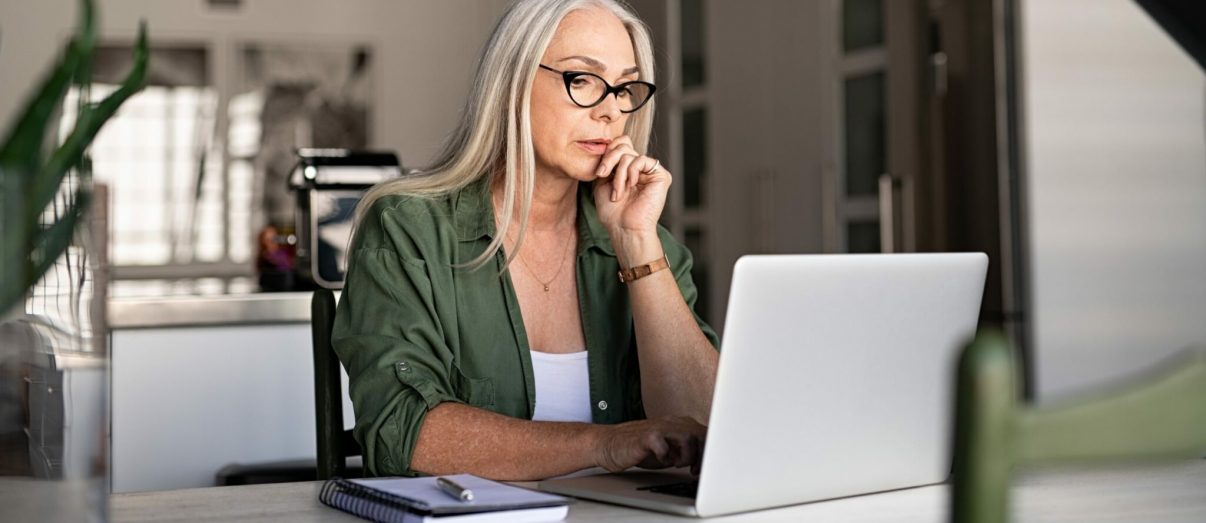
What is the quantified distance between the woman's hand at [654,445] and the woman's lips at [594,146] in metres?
0.50

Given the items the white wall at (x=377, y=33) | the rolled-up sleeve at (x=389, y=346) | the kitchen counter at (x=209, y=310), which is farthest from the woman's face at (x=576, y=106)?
the white wall at (x=377, y=33)

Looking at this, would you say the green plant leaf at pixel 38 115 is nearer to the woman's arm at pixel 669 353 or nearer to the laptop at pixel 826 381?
the laptop at pixel 826 381

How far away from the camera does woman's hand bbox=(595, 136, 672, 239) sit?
169cm

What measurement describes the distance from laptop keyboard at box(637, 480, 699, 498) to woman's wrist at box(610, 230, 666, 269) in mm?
530

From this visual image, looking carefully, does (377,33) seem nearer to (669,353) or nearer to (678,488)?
(669,353)

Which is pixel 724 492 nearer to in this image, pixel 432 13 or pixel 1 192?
pixel 1 192

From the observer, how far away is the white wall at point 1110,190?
2682 mm

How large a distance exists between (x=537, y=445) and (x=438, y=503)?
332 millimetres

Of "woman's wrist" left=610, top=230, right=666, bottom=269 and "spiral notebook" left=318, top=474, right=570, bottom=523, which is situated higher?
"woman's wrist" left=610, top=230, right=666, bottom=269

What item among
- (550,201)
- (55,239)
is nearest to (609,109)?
(550,201)

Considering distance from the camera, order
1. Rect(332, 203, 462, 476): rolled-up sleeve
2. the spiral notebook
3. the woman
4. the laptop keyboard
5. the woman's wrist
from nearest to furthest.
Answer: the spiral notebook
the laptop keyboard
Rect(332, 203, 462, 476): rolled-up sleeve
the woman
the woman's wrist

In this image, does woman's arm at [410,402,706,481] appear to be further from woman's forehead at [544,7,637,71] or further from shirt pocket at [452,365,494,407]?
woman's forehead at [544,7,637,71]

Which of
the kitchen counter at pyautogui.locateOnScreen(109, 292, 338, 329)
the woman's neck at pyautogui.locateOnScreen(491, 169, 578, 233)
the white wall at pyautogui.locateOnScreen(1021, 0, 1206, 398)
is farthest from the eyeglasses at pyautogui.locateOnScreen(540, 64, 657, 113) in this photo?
the white wall at pyautogui.locateOnScreen(1021, 0, 1206, 398)

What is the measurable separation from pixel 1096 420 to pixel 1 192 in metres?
0.46
